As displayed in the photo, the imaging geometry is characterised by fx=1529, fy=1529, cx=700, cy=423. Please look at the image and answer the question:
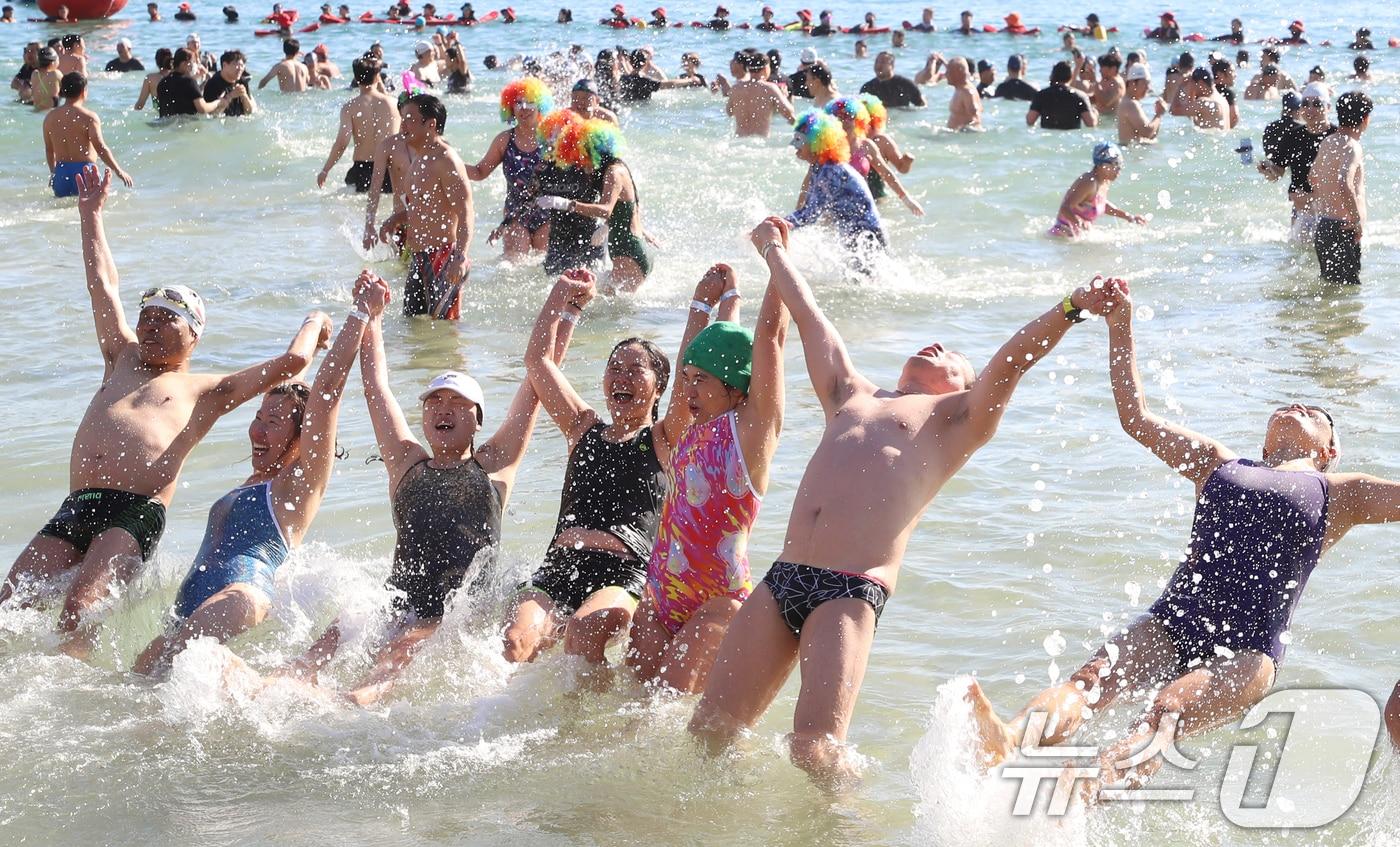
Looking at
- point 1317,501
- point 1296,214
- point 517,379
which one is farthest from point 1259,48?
point 1317,501

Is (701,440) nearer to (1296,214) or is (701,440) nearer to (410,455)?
(410,455)

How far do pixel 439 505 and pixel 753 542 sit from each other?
169cm

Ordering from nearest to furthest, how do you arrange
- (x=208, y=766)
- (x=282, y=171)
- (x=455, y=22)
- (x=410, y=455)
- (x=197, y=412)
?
(x=208, y=766)
(x=410, y=455)
(x=197, y=412)
(x=282, y=171)
(x=455, y=22)

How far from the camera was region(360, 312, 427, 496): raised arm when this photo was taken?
567 centimetres

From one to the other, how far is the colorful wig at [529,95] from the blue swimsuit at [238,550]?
598cm

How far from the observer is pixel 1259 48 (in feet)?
100

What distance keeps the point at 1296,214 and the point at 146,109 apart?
17153 mm

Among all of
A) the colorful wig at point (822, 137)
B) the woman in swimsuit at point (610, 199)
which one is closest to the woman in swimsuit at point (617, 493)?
the woman in swimsuit at point (610, 199)

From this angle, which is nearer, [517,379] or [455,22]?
[517,379]

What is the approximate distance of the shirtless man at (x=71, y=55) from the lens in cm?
2200

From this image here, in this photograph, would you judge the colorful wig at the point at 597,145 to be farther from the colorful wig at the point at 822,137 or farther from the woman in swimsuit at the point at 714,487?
the woman in swimsuit at the point at 714,487

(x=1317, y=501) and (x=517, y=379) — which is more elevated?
(x=1317, y=501)

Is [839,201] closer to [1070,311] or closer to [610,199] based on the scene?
[610,199]

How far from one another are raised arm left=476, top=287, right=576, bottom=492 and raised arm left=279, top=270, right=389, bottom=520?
1.92ft
